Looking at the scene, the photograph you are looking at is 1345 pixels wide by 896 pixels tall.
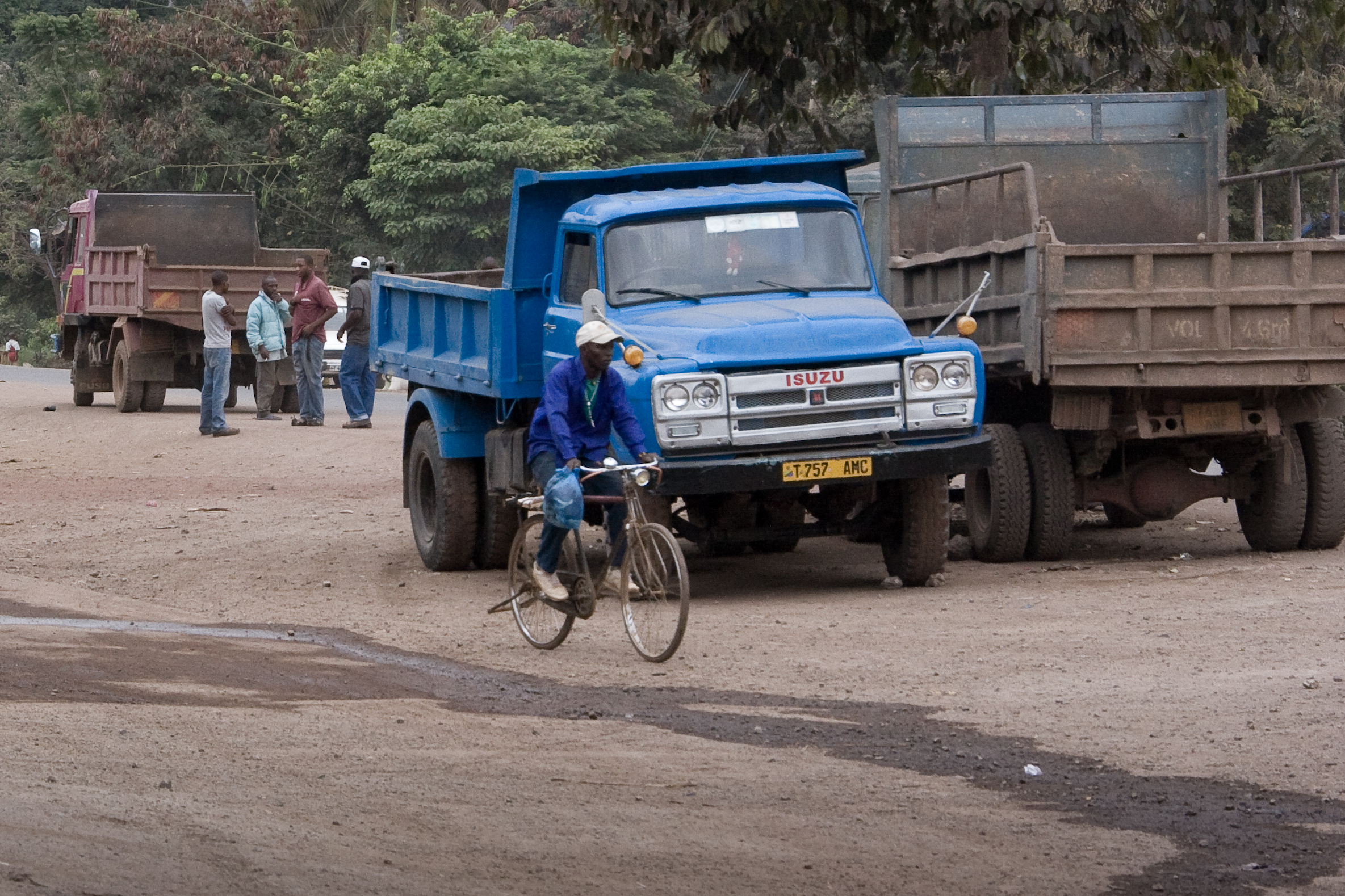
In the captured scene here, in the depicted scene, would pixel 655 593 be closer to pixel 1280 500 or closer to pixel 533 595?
pixel 533 595

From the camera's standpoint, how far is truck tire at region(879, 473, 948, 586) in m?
10.8

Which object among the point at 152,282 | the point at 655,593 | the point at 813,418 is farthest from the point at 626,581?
the point at 152,282

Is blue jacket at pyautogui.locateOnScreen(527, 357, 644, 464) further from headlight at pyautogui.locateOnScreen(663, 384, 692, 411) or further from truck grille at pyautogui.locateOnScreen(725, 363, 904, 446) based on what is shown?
truck grille at pyautogui.locateOnScreen(725, 363, 904, 446)

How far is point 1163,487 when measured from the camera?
39.5 ft

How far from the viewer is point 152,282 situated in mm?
24000

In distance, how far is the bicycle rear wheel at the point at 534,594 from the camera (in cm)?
941

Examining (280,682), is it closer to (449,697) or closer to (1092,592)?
(449,697)

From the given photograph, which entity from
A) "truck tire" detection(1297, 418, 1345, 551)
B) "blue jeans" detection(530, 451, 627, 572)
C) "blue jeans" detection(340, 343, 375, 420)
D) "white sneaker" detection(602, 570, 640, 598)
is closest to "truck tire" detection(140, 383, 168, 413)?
"blue jeans" detection(340, 343, 375, 420)

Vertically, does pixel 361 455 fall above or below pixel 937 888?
above

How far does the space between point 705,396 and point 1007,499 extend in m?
2.60

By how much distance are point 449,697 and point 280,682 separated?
2.56 feet

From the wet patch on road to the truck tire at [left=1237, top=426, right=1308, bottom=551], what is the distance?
496cm

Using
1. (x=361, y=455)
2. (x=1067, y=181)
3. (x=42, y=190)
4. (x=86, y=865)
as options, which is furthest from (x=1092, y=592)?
(x=42, y=190)

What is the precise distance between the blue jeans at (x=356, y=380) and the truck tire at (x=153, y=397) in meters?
4.48
